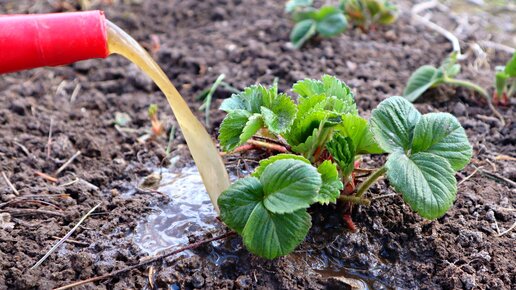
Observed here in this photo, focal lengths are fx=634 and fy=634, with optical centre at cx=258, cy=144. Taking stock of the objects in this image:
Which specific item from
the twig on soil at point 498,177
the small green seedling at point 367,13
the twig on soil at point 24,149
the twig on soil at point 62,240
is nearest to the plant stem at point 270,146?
the twig on soil at point 62,240

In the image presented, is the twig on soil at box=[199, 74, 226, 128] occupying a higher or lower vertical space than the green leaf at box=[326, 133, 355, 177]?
lower

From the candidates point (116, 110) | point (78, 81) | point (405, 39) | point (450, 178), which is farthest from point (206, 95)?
point (450, 178)

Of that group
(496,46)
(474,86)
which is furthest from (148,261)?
(496,46)

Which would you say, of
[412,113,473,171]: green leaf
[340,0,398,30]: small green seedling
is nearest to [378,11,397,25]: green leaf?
[340,0,398,30]: small green seedling

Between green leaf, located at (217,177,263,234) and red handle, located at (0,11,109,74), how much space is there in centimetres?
53

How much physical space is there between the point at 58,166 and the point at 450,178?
4.48 ft

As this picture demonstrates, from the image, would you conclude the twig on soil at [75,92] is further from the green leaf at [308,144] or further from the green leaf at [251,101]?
the green leaf at [308,144]

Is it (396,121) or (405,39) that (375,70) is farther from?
(396,121)

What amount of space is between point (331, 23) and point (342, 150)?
1366 mm

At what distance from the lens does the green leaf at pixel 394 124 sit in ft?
5.37

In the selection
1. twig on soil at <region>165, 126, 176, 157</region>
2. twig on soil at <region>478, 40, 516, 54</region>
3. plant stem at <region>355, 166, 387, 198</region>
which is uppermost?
plant stem at <region>355, 166, 387, 198</region>

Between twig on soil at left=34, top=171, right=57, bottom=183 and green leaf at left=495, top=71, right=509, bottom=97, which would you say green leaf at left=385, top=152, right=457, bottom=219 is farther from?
twig on soil at left=34, top=171, right=57, bottom=183

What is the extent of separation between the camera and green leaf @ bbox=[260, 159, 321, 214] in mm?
1498

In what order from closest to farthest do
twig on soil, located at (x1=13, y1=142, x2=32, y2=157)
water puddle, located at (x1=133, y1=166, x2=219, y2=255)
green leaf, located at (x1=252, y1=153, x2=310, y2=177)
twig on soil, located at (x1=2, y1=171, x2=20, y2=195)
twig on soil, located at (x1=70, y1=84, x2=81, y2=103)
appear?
1. green leaf, located at (x1=252, y1=153, x2=310, y2=177)
2. water puddle, located at (x1=133, y1=166, x2=219, y2=255)
3. twig on soil, located at (x1=2, y1=171, x2=20, y2=195)
4. twig on soil, located at (x1=13, y1=142, x2=32, y2=157)
5. twig on soil, located at (x1=70, y1=84, x2=81, y2=103)
